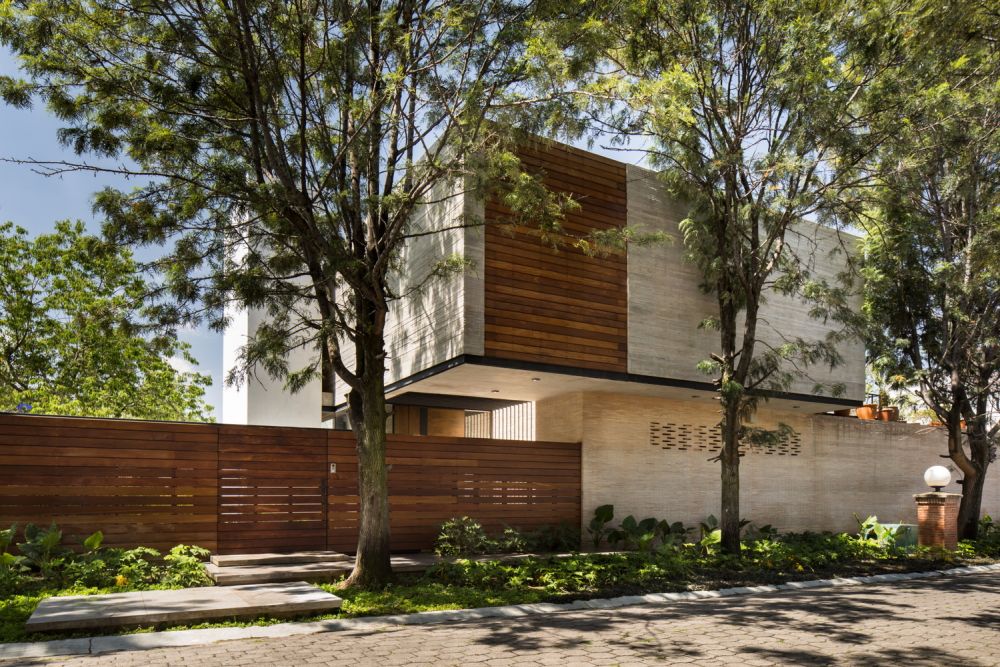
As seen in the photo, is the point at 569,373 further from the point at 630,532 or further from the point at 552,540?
the point at 630,532

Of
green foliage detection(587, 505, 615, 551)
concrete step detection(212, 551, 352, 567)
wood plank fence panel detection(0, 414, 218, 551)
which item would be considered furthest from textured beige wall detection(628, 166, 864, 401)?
wood plank fence panel detection(0, 414, 218, 551)

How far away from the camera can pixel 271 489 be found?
12.2 m

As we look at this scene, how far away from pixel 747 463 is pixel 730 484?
4.70m

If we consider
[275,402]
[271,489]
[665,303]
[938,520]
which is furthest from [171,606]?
[938,520]

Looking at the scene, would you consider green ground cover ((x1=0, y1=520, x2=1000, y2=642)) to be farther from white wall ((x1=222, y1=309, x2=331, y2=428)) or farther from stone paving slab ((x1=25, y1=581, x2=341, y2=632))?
white wall ((x1=222, y1=309, x2=331, y2=428))

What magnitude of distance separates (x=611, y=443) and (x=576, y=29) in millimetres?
8458

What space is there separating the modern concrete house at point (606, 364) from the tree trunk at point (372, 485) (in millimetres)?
2595

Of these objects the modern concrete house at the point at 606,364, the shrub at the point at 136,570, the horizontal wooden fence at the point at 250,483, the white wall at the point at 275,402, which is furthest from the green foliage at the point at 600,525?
the white wall at the point at 275,402

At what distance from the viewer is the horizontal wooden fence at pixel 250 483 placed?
10484mm

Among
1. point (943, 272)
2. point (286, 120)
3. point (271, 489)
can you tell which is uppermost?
point (286, 120)

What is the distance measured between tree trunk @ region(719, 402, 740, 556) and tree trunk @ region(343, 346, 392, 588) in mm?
5910

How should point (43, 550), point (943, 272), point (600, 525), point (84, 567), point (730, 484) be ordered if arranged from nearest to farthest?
point (84, 567) < point (43, 550) < point (730, 484) < point (600, 525) < point (943, 272)

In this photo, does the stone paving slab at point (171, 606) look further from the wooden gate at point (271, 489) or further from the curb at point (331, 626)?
the wooden gate at point (271, 489)

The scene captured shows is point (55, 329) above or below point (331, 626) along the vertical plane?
above
